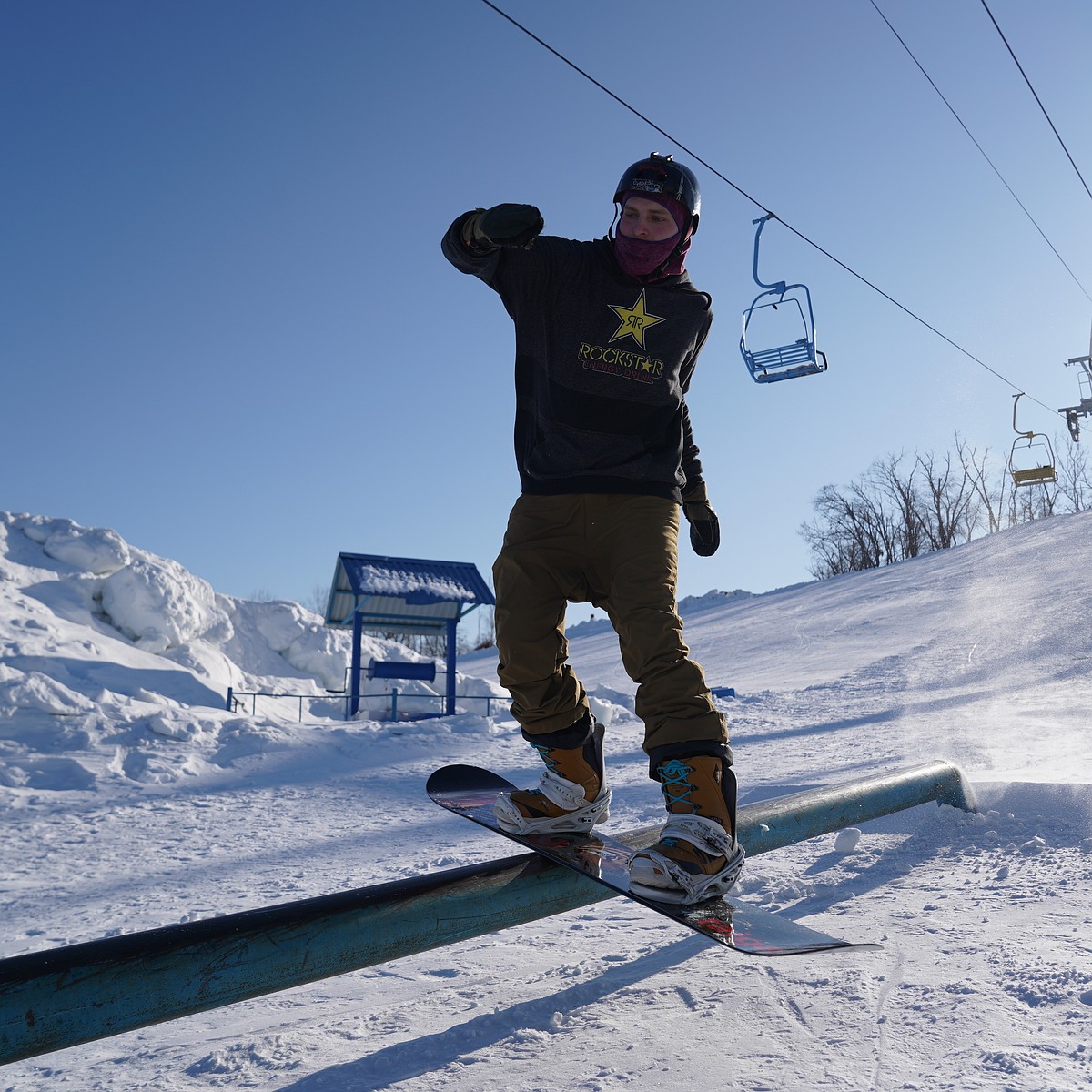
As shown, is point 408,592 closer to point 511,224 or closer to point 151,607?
point 151,607

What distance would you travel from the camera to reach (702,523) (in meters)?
2.76

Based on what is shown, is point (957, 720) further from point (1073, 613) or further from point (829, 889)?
point (1073, 613)

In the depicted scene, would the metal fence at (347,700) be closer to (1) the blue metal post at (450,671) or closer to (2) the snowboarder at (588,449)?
(1) the blue metal post at (450,671)

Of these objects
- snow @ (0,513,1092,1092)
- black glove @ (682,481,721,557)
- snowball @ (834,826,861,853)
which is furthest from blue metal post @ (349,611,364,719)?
black glove @ (682,481,721,557)

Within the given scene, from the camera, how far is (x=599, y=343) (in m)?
2.27

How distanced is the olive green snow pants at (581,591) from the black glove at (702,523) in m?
0.44

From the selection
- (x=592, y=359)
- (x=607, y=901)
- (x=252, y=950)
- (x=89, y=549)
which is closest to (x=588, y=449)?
(x=592, y=359)

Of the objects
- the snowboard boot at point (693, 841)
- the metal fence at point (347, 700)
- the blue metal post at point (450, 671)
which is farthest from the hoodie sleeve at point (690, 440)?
the blue metal post at point (450, 671)

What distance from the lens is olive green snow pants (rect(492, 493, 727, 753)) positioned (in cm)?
210

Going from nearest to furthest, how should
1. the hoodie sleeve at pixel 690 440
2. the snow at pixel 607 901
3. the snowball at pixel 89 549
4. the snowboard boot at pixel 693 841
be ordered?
the snow at pixel 607 901 < the snowboard boot at pixel 693 841 < the hoodie sleeve at pixel 690 440 < the snowball at pixel 89 549

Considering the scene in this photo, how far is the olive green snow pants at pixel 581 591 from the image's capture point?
2.10 metres

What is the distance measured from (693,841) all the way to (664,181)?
1.60 metres

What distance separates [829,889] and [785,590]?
3067 cm

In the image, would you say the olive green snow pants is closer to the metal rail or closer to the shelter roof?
the metal rail
